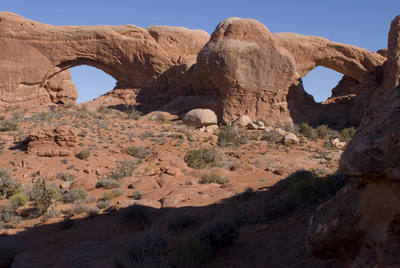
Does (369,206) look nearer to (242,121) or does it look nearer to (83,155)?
(83,155)

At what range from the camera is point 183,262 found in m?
3.69

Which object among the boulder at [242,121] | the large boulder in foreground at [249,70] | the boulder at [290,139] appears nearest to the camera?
the boulder at [290,139]

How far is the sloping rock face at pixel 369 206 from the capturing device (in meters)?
2.21

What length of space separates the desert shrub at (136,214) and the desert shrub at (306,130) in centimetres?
1392

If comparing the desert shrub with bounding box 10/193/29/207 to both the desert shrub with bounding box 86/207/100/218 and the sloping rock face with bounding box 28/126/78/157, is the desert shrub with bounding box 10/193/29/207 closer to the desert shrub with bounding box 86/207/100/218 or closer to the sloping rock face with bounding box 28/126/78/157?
the desert shrub with bounding box 86/207/100/218

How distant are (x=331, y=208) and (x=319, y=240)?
0.34 m

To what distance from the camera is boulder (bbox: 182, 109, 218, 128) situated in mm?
19781

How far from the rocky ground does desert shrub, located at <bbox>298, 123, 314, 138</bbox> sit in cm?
13

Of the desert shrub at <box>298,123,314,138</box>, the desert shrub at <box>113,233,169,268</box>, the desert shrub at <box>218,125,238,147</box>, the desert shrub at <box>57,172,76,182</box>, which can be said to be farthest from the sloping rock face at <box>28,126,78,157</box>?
the desert shrub at <box>298,123,314,138</box>

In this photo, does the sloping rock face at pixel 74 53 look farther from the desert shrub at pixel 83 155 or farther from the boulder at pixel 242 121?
the desert shrub at pixel 83 155

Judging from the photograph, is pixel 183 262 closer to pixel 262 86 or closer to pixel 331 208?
pixel 331 208

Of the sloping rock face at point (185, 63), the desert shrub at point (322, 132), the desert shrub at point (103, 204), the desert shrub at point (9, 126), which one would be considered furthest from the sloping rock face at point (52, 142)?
the desert shrub at point (322, 132)

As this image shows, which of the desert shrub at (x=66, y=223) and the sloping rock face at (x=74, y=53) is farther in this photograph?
the sloping rock face at (x=74, y=53)

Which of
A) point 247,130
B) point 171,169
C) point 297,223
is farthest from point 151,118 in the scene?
point 297,223
